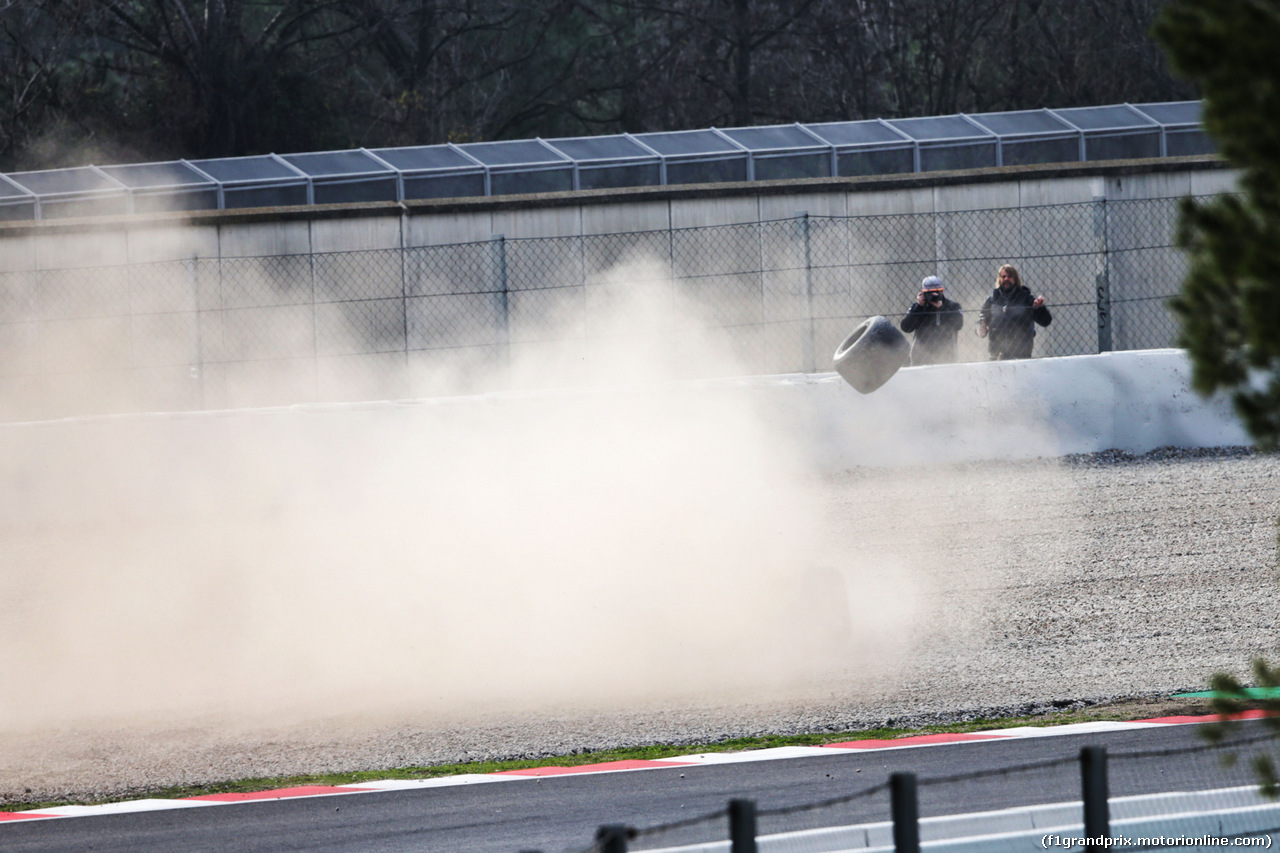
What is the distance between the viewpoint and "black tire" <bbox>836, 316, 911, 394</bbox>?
10.5 metres

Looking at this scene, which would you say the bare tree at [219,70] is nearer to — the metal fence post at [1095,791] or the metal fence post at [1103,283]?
the metal fence post at [1103,283]

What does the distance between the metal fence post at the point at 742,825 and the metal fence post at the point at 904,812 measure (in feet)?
1.21

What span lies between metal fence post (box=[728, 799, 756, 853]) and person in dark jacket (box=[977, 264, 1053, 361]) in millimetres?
10677

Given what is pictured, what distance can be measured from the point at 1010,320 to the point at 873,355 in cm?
329

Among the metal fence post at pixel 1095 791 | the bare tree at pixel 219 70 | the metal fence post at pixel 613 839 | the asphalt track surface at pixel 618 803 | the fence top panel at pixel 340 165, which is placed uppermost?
the bare tree at pixel 219 70

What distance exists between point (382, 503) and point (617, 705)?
161 inches

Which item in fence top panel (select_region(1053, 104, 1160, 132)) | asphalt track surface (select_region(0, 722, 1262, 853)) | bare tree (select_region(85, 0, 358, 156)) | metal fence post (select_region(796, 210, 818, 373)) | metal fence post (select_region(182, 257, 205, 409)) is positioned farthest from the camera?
bare tree (select_region(85, 0, 358, 156))

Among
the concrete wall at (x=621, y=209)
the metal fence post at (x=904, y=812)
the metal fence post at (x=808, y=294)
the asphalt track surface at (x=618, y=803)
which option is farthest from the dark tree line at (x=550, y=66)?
the metal fence post at (x=904, y=812)

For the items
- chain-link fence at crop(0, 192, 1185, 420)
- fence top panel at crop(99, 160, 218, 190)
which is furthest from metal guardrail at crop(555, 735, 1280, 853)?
fence top panel at crop(99, 160, 218, 190)

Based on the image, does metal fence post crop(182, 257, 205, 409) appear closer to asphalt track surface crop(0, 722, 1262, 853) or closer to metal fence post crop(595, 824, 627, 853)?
asphalt track surface crop(0, 722, 1262, 853)

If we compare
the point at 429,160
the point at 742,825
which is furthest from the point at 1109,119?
the point at 742,825

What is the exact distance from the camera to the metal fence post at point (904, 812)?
131 inches

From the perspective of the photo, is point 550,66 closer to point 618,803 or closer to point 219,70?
point 219,70

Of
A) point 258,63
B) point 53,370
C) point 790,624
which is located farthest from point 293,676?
point 258,63
